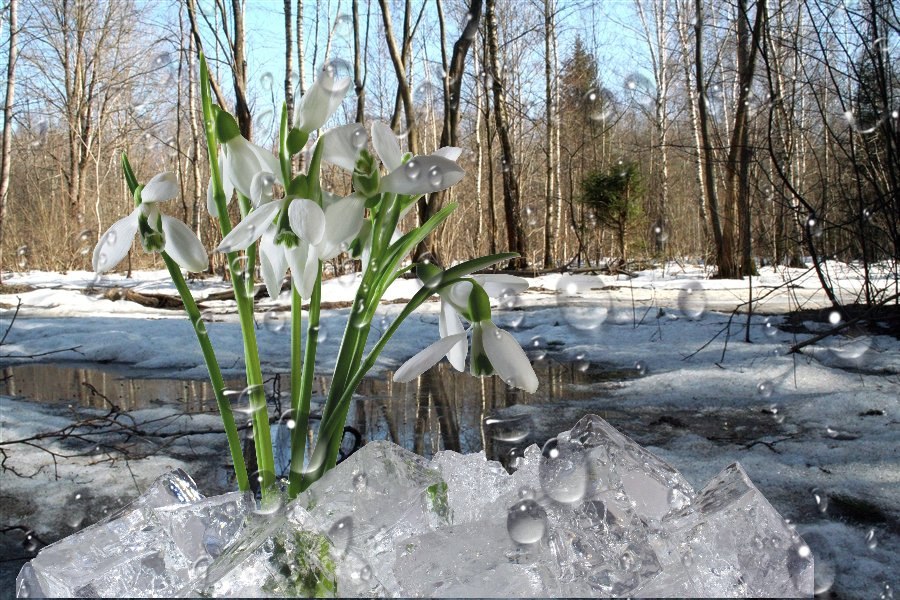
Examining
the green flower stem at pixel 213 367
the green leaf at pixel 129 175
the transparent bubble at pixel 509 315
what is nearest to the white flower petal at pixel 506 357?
the green flower stem at pixel 213 367

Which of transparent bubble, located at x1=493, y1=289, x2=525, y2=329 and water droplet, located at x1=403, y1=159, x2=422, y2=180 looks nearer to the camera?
water droplet, located at x1=403, y1=159, x2=422, y2=180

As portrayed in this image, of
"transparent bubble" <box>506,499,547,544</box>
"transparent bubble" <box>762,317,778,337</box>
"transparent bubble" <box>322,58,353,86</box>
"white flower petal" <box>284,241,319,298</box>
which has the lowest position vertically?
"transparent bubble" <box>762,317,778,337</box>

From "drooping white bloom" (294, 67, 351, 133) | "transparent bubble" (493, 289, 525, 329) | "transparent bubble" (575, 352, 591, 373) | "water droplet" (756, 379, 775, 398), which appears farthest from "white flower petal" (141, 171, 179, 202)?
"transparent bubble" (493, 289, 525, 329)

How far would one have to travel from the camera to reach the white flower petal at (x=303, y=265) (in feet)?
1.60

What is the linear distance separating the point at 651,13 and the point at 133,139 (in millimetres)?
16215

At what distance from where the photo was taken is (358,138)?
0.50 meters

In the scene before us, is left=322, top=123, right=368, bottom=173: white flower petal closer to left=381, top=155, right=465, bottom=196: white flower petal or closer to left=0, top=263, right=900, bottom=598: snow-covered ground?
left=381, top=155, right=465, bottom=196: white flower petal

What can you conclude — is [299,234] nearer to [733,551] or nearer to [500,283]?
[500,283]

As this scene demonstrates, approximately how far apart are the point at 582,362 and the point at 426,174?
342 centimetres

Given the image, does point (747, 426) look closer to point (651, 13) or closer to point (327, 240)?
point (327, 240)

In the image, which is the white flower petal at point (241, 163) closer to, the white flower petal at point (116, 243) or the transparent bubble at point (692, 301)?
the white flower petal at point (116, 243)

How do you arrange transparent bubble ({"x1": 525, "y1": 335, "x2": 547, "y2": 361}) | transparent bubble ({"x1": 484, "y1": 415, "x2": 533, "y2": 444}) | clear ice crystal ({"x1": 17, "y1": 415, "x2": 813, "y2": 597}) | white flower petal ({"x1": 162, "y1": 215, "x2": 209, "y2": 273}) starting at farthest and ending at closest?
transparent bubble ({"x1": 525, "y1": 335, "x2": 547, "y2": 361}), transparent bubble ({"x1": 484, "y1": 415, "x2": 533, "y2": 444}), white flower petal ({"x1": 162, "y1": 215, "x2": 209, "y2": 273}), clear ice crystal ({"x1": 17, "y1": 415, "x2": 813, "y2": 597})

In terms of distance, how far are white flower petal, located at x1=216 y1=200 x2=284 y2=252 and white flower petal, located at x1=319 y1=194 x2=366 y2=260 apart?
4 cm

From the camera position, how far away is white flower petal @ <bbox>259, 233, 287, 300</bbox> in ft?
1.64
